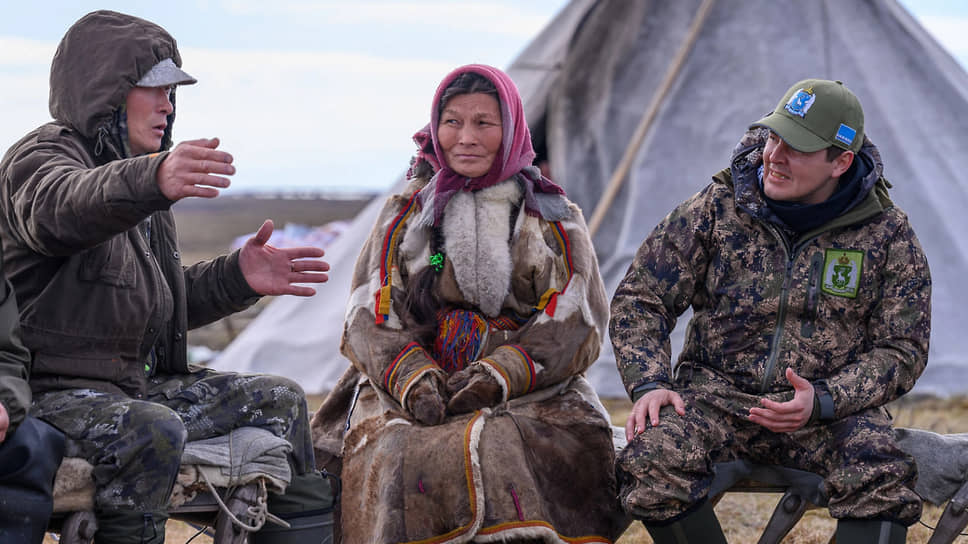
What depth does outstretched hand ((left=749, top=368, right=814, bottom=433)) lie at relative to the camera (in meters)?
2.62

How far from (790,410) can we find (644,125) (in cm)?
359

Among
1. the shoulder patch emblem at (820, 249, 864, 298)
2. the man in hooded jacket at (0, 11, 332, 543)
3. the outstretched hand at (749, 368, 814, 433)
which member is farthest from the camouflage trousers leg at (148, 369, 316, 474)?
the shoulder patch emblem at (820, 249, 864, 298)

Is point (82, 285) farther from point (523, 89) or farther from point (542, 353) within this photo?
point (523, 89)

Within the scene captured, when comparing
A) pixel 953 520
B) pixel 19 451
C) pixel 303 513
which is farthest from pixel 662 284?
pixel 19 451

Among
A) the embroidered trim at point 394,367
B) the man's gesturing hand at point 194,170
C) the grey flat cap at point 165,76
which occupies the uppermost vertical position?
the grey flat cap at point 165,76

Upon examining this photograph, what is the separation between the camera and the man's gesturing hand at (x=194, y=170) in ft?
7.32

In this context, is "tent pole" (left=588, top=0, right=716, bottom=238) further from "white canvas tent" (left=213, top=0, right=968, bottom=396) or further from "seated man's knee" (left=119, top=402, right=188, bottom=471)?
"seated man's knee" (left=119, top=402, right=188, bottom=471)

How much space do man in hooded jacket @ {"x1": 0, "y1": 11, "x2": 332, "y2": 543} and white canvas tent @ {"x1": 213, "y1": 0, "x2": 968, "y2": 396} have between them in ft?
10.3

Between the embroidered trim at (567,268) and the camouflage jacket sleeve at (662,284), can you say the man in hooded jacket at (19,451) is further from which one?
the camouflage jacket sleeve at (662,284)

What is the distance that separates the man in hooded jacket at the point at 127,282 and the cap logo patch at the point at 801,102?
50.1 inches

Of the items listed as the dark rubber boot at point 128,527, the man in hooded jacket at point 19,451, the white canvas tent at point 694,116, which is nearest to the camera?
the man in hooded jacket at point 19,451

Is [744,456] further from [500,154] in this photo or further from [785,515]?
[500,154]

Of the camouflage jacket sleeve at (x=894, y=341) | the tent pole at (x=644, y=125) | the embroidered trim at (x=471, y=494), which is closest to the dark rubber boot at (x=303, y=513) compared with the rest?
the embroidered trim at (x=471, y=494)

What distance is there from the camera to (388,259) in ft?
10.1
